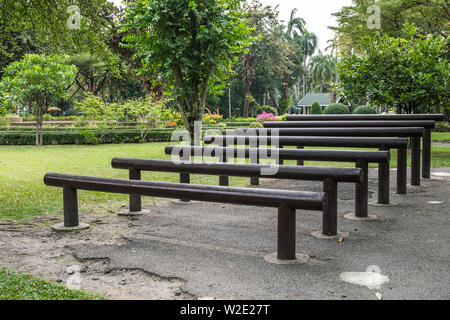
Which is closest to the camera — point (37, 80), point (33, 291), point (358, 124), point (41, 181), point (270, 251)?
point (33, 291)

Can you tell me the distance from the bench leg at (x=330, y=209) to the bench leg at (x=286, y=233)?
1.04 metres

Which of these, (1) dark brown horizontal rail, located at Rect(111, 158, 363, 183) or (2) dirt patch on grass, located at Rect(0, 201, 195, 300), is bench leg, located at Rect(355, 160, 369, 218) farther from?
(2) dirt patch on grass, located at Rect(0, 201, 195, 300)

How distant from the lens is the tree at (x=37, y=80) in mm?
19734

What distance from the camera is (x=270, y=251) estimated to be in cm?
461

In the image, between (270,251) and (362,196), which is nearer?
(270,251)

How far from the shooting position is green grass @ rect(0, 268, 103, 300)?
129 inches

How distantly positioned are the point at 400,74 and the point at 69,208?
1114cm

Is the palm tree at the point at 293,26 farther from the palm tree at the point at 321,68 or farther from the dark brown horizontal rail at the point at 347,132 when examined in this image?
the dark brown horizontal rail at the point at 347,132

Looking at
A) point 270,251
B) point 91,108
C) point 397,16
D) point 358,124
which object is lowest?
point 270,251

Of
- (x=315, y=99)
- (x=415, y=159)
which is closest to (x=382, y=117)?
(x=415, y=159)

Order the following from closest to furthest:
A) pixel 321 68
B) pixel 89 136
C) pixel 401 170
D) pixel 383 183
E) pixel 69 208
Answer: pixel 69 208, pixel 383 183, pixel 401 170, pixel 89 136, pixel 321 68

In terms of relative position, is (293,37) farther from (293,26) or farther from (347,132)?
(347,132)

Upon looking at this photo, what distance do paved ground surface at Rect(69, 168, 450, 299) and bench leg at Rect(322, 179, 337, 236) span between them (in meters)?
0.24
